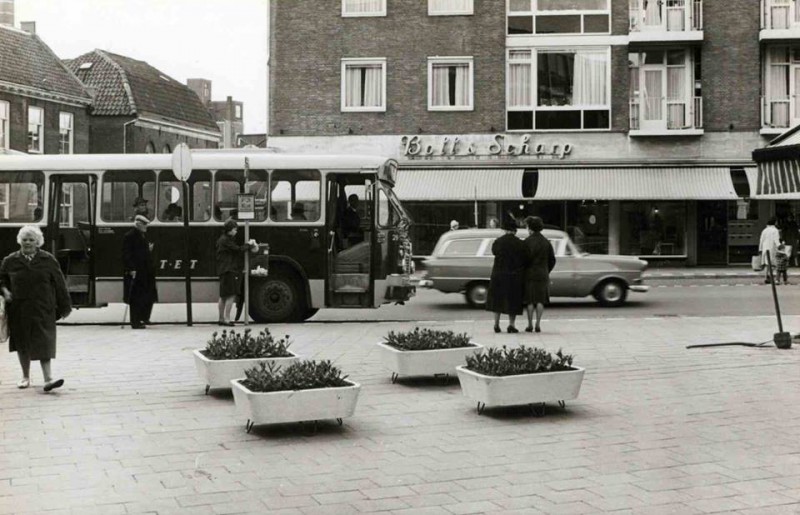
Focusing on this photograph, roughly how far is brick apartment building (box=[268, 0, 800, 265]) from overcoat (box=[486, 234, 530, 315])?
58.8 feet

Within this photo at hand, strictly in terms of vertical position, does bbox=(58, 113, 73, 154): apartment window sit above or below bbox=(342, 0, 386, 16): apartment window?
below

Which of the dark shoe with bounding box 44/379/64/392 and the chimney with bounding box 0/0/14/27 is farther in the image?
the chimney with bounding box 0/0/14/27

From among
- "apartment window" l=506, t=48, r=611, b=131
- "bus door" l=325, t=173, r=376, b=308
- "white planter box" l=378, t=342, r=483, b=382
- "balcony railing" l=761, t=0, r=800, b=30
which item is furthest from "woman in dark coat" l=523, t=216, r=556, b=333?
"balcony railing" l=761, t=0, r=800, b=30

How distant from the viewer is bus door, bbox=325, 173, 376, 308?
18656mm

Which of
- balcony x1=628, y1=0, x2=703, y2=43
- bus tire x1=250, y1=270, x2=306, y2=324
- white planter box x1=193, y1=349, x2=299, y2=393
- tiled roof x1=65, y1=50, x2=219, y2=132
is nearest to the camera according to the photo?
white planter box x1=193, y1=349, x2=299, y2=393

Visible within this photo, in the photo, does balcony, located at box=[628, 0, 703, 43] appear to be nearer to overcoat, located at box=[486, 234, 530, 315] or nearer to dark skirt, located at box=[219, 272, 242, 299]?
overcoat, located at box=[486, 234, 530, 315]

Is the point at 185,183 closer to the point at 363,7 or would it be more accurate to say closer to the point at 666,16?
the point at 363,7

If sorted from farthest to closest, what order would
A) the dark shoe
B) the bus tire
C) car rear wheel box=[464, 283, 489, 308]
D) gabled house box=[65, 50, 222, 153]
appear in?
gabled house box=[65, 50, 222, 153] < car rear wheel box=[464, 283, 489, 308] < the bus tire < the dark shoe

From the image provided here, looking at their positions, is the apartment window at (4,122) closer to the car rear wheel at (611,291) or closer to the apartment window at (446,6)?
the apartment window at (446,6)

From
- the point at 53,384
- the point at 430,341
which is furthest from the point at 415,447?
the point at 53,384

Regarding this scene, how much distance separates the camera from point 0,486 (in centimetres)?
671

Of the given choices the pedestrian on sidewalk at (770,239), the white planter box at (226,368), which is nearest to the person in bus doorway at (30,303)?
the white planter box at (226,368)

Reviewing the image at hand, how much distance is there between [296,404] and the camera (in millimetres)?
8258

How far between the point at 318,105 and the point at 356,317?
16.1m
